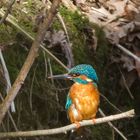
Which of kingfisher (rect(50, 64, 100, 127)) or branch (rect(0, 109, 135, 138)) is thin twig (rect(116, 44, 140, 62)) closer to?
kingfisher (rect(50, 64, 100, 127))

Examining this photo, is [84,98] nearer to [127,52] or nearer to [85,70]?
[85,70]

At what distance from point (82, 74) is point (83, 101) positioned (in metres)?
0.17

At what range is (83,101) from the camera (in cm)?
307

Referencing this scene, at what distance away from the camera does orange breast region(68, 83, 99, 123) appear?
3.06 meters

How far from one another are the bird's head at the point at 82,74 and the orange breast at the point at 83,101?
0.05m

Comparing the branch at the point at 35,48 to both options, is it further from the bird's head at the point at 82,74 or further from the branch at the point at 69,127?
the bird's head at the point at 82,74

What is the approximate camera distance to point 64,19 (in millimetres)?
4625

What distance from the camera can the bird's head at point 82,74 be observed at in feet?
9.72

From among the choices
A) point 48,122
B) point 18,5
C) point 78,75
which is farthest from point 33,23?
point 78,75

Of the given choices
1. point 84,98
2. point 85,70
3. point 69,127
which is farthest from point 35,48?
point 84,98

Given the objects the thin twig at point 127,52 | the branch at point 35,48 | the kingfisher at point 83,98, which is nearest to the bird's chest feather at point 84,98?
the kingfisher at point 83,98

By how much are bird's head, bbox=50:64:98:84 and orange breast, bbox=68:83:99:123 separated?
0.15 ft

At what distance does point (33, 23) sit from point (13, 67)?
1.71 ft

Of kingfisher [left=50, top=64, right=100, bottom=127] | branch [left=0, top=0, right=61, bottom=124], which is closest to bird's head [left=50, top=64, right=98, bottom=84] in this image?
kingfisher [left=50, top=64, right=100, bottom=127]
